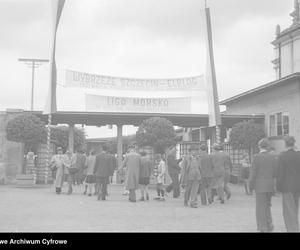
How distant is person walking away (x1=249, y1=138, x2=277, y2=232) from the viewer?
32.0 ft

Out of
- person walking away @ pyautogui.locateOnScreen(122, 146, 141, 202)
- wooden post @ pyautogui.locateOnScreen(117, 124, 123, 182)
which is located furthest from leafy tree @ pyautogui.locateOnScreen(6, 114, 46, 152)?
person walking away @ pyautogui.locateOnScreen(122, 146, 141, 202)

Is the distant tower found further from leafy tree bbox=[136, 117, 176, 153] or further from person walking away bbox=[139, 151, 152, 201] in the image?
person walking away bbox=[139, 151, 152, 201]

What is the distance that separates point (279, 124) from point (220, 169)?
1147cm

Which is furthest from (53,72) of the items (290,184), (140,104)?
(290,184)

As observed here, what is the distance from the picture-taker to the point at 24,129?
23.7 m

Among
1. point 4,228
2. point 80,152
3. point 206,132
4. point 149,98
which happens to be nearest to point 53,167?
point 80,152

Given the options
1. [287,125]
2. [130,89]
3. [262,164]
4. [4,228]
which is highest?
[130,89]

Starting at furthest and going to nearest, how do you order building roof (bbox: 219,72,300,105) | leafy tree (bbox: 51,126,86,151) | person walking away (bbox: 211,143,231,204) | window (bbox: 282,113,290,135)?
leafy tree (bbox: 51,126,86,151) < window (bbox: 282,113,290,135) < building roof (bbox: 219,72,300,105) < person walking away (bbox: 211,143,231,204)

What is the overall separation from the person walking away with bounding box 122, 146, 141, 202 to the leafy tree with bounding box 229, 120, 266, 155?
10230mm
